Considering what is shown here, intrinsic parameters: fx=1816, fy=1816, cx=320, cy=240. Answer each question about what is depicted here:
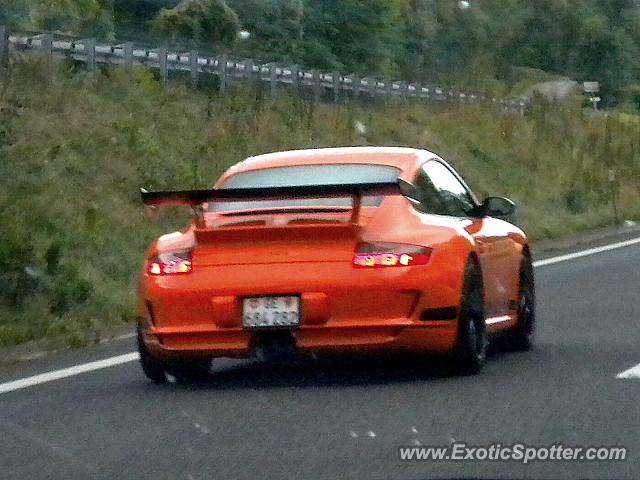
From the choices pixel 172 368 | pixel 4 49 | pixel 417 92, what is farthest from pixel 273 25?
pixel 172 368

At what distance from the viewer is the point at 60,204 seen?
19203 mm

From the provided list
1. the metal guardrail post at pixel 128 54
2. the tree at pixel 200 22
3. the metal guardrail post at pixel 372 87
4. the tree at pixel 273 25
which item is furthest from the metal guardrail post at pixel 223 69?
the tree at pixel 273 25

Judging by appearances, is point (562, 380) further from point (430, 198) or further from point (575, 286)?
point (575, 286)

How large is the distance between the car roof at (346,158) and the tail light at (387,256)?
899mm

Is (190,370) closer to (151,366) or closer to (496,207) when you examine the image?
(151,366)

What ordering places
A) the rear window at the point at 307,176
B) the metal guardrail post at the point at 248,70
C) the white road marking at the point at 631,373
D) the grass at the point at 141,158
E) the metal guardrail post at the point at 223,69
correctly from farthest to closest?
the metal guardrail post at the point at 248,70 < the metal guardrail post at the point at 223,69 < the grass at the point at 141,158 < the rear window at the point at 307,176 < the white road marking at the point at 631,373

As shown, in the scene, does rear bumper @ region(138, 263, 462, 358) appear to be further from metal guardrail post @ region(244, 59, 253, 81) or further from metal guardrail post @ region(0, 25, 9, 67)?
metal guardrail post @ region(244, 59, 253, 81)

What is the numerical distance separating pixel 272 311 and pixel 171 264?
66cm

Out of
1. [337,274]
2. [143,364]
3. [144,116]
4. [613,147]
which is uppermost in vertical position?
[337,274]

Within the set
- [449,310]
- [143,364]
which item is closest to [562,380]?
[449,310]

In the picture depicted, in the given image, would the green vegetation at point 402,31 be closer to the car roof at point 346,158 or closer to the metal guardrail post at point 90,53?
the metal guardrail post at point 90,53

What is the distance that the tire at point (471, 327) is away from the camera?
9.78m

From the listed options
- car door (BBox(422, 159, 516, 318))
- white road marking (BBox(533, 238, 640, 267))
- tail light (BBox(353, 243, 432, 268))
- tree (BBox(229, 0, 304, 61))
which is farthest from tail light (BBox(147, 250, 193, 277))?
tree (BBox(229, 0, 304, 61))

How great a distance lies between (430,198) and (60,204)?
30.9 feet
